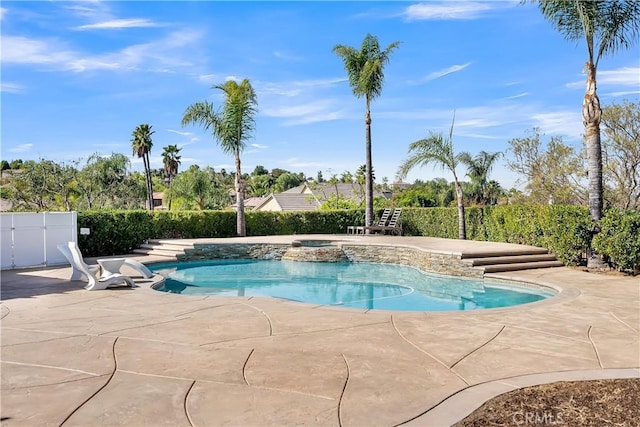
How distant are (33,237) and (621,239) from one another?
46.7ft

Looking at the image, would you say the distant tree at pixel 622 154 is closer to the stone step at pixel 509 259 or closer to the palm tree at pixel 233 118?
Answer: the stone step at pixel 509 259

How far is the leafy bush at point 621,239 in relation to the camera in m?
9.54

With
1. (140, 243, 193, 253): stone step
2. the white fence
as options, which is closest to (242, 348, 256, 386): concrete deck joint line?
the white fence

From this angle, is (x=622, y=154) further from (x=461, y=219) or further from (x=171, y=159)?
(x=171, y=159)

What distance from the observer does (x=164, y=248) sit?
16062 millimetres

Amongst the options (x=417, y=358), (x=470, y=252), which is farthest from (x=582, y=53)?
(x=417, y=358)

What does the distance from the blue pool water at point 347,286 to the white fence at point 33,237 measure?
2.60m

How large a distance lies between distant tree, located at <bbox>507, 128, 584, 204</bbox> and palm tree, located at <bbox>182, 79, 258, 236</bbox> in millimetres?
11811

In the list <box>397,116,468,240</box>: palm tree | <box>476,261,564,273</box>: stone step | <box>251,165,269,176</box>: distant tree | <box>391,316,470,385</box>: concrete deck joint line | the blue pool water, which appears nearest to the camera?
<box>391,316,470,385</box>: concrete deck joint line

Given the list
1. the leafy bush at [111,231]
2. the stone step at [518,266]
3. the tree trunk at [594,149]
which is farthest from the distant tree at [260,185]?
the tree trunk at [594,149]

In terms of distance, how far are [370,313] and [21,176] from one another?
2980cm

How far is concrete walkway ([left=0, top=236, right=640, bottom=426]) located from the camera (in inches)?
127

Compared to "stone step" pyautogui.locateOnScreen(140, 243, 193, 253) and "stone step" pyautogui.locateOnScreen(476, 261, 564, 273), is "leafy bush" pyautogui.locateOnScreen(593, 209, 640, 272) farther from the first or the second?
"stone step" pyautogui.locateOnScreen(140, 243, 193, 253)

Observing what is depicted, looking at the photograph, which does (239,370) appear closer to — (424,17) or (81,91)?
(424,17)
